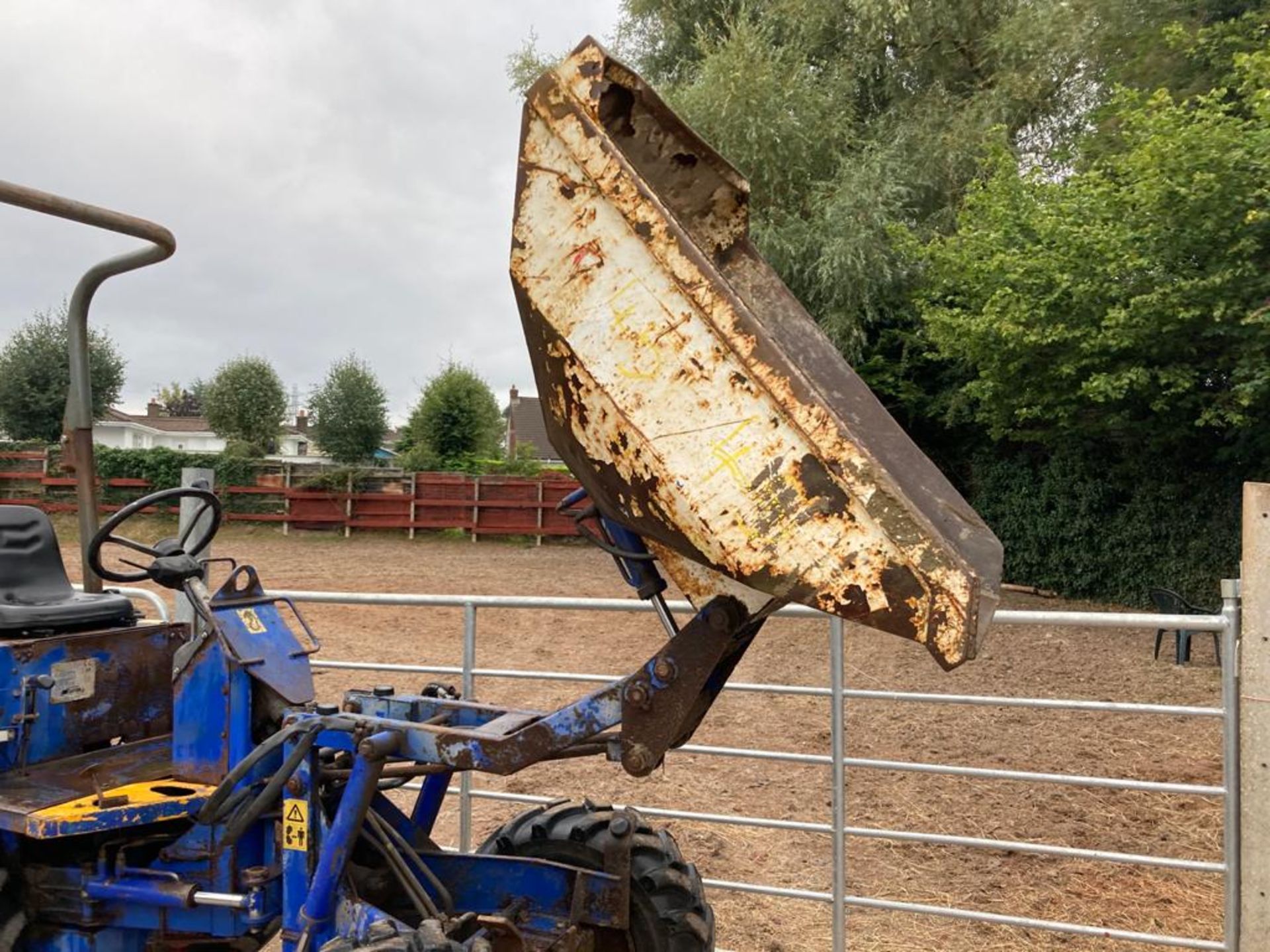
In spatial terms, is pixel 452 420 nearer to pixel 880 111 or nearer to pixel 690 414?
pixel 880 111

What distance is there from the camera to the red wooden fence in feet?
87.4

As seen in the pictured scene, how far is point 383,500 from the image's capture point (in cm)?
2736

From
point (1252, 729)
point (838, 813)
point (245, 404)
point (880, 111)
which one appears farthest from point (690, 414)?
point (245, 404)

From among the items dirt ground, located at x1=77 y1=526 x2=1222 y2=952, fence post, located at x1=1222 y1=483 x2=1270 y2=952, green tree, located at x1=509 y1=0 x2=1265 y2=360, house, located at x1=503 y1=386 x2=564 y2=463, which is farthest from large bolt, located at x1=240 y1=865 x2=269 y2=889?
house, located at x1=503 y1=386 x2=564 y2=463

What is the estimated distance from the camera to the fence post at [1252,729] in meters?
3.47

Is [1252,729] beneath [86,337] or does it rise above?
beneath

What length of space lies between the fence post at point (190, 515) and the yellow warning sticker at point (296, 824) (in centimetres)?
85

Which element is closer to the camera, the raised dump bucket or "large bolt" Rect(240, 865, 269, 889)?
the raised dump bucket

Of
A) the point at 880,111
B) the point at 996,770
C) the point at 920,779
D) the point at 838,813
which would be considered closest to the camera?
the point at 838,813

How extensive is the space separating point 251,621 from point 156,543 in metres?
0.60

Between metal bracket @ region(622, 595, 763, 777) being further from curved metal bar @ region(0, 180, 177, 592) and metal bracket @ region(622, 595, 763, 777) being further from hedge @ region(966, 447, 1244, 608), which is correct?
hedge @ region(966, 447, 1244, 608)

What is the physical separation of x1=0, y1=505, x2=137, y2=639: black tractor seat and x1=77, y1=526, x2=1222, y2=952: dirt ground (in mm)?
2778

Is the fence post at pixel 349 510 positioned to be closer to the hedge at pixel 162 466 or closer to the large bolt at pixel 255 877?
the hedge at pixel 162 466

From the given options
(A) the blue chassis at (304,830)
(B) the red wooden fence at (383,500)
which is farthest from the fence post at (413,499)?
(A) the blue chassis at (304,830)
